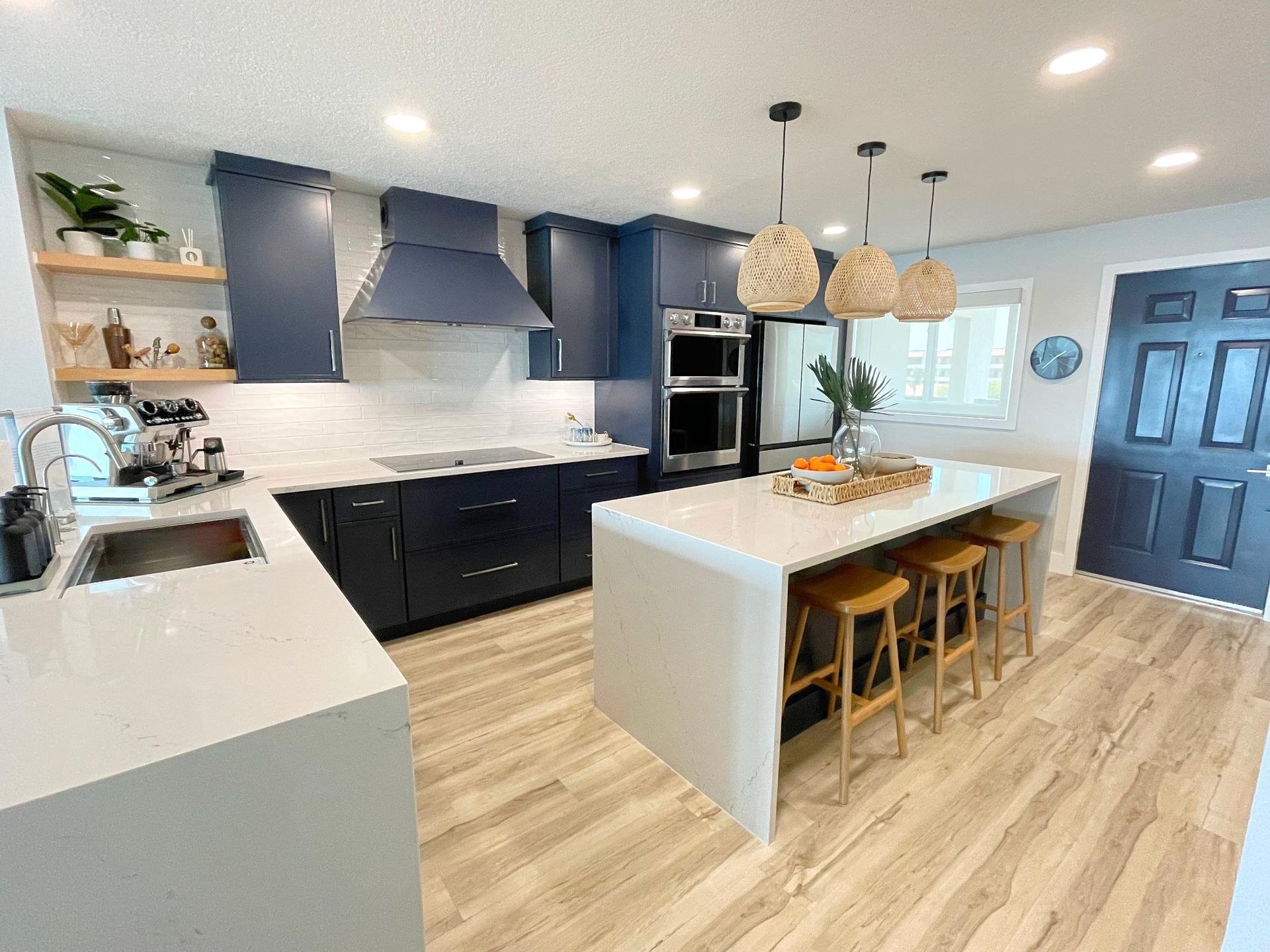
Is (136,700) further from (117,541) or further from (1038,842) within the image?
(1038,842)

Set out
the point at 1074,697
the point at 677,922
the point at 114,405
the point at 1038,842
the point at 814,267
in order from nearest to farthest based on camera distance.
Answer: the point at 677,922, the point at 1038,842, the point at 114,405, the point at 814,267, the point at 1074,697

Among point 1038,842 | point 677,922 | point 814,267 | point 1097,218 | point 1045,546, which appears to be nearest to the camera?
point 677,922

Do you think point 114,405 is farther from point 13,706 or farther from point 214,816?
point 214,816

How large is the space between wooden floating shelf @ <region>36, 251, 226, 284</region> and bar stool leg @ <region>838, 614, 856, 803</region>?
2.99 meters

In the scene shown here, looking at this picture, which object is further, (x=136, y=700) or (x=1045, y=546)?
(x=1045, y=546)

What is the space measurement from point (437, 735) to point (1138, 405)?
14.3 feet

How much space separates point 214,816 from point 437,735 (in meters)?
1.62

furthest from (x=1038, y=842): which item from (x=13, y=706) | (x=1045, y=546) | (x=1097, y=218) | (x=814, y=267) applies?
(x=1097, y=218)

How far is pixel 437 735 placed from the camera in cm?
226

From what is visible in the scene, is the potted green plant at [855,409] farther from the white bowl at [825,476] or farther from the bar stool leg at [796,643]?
the bar stool leg at [796,643]

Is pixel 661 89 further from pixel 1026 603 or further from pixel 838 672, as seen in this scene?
pixel 1026 603

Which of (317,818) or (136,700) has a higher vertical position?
(136,700)

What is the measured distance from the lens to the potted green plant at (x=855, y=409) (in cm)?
→ 238

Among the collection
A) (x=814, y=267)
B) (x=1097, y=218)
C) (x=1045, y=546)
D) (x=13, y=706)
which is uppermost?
(x=1097, y=218)
